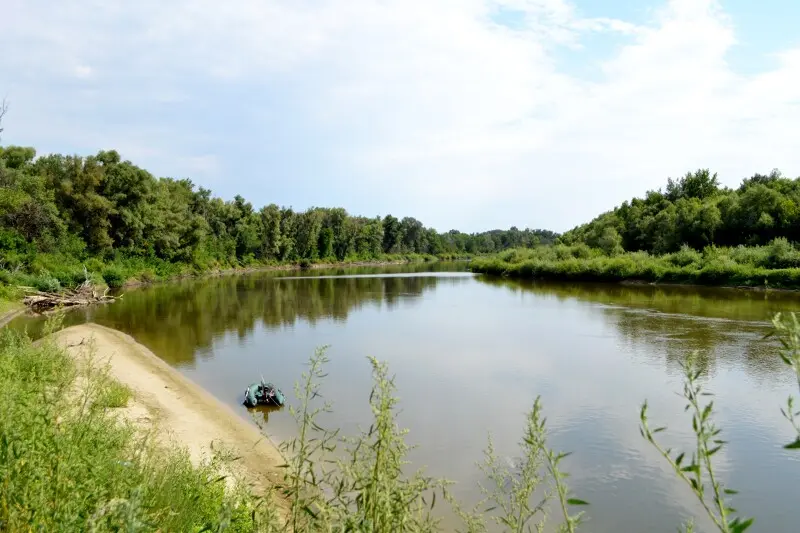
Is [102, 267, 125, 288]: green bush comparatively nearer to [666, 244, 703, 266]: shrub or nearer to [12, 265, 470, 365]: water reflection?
[12, 265, 470, 365]: water reflection

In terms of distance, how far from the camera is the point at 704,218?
42281 mm

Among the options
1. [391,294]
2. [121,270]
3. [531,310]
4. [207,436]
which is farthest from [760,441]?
[121,270]

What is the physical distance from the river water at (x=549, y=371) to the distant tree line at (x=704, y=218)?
38.0 ft

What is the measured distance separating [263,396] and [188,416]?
6.98 ft

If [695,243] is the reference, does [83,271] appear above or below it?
below

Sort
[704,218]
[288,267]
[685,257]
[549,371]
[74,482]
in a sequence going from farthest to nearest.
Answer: [288,267] → [704,218] → [685,257] → [549,371] → [74,482]

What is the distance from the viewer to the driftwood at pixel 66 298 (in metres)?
26.2

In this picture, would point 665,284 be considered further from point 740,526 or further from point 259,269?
point 259,269

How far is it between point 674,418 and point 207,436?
9.05m

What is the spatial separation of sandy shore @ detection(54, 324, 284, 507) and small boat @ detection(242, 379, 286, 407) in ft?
1.57

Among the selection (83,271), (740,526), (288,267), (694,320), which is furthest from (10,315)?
(288,267)

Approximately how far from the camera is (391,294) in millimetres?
37281

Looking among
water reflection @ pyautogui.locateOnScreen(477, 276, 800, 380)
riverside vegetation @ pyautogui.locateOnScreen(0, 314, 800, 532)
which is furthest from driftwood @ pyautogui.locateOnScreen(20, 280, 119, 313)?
riverside vegetation @ pyautogui.locateOnScreen(0, 314, 800, 532)

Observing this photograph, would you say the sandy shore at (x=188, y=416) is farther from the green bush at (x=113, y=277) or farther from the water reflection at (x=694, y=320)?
the green bush at (x=113, y=277)
